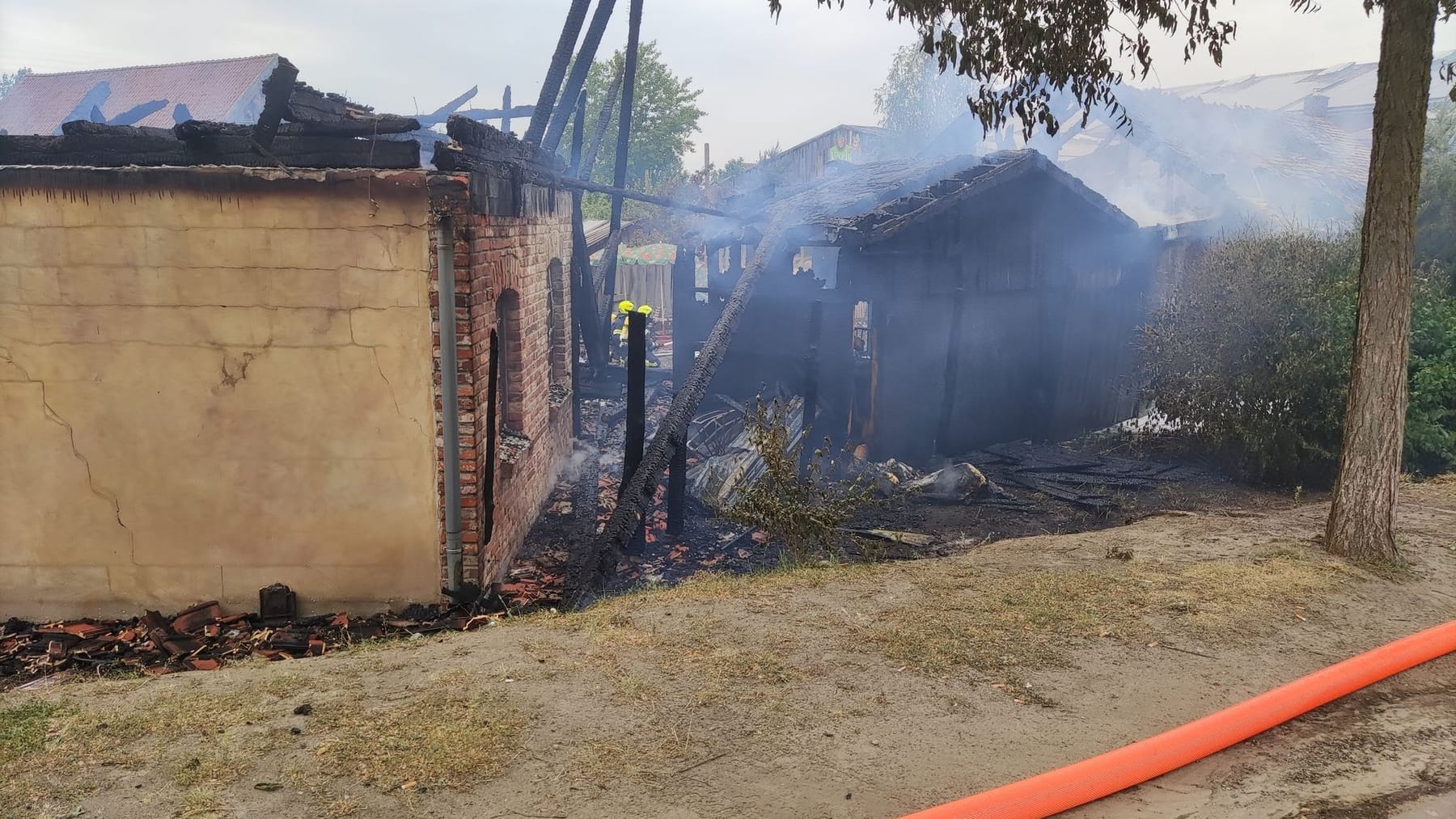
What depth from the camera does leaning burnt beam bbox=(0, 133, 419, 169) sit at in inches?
221

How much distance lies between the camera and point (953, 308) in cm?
1177

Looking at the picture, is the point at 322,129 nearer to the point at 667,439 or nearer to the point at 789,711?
the point at 667,439

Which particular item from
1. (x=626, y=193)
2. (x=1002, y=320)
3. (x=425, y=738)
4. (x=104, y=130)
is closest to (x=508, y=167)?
(x=104, y=130)

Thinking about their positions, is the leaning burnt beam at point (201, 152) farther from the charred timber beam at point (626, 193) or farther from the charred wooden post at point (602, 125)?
the charred wooden post at point (602, 125)

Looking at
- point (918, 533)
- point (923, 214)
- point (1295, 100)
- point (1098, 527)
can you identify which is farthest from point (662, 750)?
point (1295, 100)

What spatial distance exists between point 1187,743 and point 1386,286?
3.51 metres

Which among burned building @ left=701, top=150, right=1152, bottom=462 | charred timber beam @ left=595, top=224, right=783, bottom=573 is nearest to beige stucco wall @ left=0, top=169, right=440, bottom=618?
charred timber beam @ left=595, top=224, right=783, bottom=573

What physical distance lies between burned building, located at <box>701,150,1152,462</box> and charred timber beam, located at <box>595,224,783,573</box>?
6.33 feet

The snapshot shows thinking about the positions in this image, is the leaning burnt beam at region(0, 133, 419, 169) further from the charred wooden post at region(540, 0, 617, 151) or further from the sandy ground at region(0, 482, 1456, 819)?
the charred wooden post at region(540, 0, 617, 151)

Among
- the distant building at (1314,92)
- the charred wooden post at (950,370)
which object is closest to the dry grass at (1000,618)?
the charred wooden post at (950,370)

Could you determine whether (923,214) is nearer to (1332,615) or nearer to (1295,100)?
(1332,615)

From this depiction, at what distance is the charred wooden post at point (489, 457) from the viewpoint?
599cm

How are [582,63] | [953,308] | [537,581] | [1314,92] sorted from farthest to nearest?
[1314,92]
[953,308]
[582,63]
[537,581]

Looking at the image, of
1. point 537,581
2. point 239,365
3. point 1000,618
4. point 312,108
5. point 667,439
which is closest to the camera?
point 1000,618
